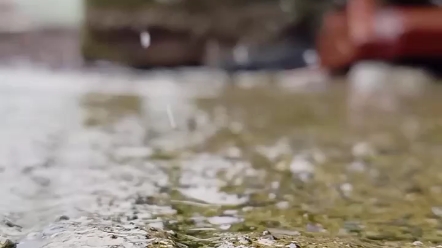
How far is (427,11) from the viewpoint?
2.53 m

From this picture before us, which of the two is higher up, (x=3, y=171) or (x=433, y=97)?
(x=433, y=97)

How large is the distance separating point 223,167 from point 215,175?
0.17 feet

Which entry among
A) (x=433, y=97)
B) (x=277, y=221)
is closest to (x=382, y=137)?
(x=277, y=221)

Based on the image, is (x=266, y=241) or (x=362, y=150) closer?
(x=266, y=241)

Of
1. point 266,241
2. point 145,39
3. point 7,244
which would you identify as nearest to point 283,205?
point 266,241

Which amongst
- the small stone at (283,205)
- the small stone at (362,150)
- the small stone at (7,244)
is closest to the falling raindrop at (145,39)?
the small stone at (362,150)

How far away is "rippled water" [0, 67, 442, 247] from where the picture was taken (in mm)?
522

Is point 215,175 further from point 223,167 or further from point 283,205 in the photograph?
point 283,205

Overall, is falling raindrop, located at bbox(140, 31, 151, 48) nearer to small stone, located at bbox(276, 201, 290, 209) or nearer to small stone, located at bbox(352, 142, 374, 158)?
small stone, located at bbox(352, 142, 374, 158)

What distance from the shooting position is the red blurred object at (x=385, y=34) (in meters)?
2.40

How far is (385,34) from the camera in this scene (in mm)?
2502

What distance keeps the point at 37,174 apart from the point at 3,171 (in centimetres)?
5

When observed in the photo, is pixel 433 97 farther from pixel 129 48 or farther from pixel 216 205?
pixel 129 48

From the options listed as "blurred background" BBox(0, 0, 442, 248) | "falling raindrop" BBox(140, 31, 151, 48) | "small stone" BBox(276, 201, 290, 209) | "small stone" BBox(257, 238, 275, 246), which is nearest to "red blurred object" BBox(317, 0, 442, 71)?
"blurred background" BBox(0, 0, 442, 248)
